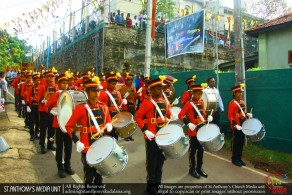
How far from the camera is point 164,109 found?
5.69 meters

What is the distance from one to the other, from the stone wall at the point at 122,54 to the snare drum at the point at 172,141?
14.8 m

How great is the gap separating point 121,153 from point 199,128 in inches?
103

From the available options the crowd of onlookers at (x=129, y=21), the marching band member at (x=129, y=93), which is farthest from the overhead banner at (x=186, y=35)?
the crowd of onlookers at (x=129, y=21)

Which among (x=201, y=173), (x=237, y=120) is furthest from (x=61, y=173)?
(x=237, y=120)

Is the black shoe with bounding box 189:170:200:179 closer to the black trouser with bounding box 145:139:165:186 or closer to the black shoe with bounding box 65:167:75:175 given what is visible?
the black trouser with bounding box 145:139:165:186

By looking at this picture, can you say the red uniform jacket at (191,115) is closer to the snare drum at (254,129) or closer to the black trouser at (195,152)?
the black trouser at (195,152)

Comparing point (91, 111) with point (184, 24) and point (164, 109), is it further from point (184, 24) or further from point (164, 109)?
point (184, 24)

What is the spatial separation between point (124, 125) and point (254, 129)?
3.11 m

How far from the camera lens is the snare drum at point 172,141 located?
16.3 feet

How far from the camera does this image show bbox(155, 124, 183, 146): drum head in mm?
4996

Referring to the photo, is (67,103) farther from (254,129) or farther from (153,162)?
(254,129)

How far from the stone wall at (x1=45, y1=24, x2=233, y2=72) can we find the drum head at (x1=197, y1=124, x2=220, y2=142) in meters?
13.7

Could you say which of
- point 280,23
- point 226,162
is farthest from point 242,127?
point 280,23

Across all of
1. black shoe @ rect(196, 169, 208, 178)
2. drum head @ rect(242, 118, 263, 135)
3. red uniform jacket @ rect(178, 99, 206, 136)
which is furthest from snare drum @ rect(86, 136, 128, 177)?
drum head @ rect(242, 118, 263, 135)
